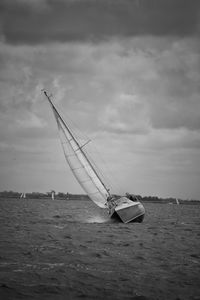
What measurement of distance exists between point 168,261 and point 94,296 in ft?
22.4

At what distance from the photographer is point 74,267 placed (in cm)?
1405

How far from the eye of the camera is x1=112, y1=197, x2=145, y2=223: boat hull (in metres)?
32.9

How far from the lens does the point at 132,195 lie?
36.2m

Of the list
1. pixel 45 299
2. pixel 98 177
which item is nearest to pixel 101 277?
pixel 45 299

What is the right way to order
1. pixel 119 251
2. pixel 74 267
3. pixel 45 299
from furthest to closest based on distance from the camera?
pixel 119 251, pixel 74 267, pixel 45 299

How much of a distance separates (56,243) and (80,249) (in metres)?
2.36

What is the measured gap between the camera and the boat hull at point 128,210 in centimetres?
3288

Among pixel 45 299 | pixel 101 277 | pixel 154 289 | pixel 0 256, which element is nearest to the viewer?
pixel 45 299

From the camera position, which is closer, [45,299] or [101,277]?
[45,299]

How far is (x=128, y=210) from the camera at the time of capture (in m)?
33.3

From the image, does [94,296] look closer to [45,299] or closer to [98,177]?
[45,299]

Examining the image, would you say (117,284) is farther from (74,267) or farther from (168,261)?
(168,261)

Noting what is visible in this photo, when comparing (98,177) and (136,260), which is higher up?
(98,177)

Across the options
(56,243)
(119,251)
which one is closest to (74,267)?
(119,251)
